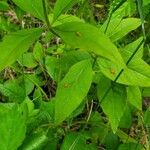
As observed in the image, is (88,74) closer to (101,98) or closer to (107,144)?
(101,98)

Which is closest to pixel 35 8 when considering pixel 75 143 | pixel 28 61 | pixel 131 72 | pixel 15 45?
pixel 15 45

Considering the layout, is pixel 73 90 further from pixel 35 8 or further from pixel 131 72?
pixel 35 8

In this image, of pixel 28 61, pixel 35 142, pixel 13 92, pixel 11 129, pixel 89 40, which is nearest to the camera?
pixel 89 40

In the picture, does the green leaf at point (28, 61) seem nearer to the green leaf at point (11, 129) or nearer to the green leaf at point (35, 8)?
the green leaf at point (11, 129)

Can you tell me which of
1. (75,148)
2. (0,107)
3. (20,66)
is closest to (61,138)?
(75,148)

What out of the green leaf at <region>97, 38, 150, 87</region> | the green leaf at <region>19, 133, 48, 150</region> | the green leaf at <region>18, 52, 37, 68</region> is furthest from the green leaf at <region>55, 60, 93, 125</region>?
the green leaf at <region>18, 52, 37, 68</region>

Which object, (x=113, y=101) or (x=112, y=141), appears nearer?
(x=113, y=101)
